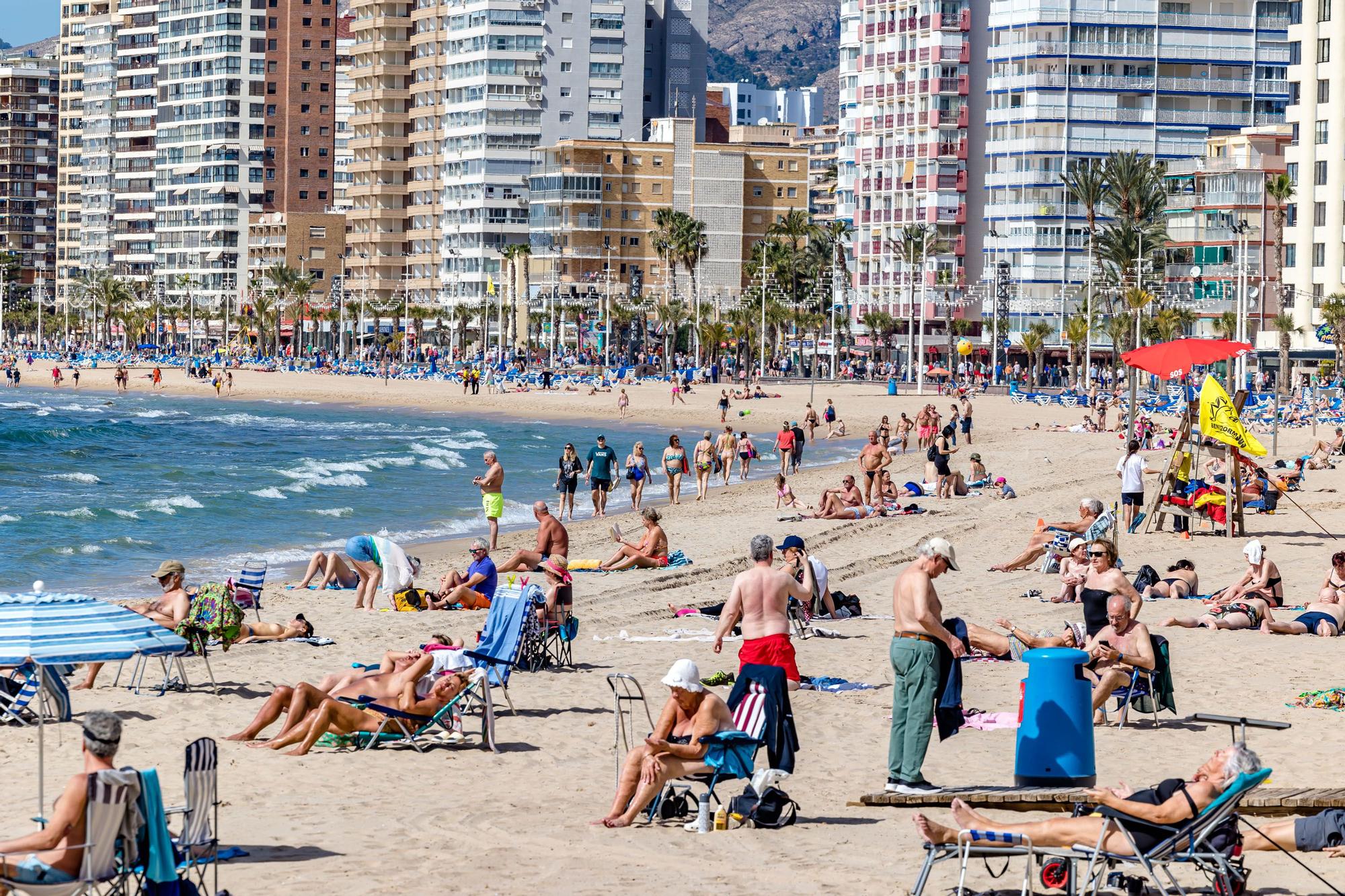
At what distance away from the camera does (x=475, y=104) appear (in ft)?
406

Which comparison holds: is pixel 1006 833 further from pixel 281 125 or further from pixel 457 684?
pixel 281 125

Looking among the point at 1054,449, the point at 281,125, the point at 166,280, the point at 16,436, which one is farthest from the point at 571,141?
the point at 1054,449

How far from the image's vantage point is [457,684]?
11656 millimetres

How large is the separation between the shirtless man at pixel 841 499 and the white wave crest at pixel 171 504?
40.5 feet

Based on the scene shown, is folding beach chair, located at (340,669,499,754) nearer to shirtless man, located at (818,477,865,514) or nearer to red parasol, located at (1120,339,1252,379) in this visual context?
red parasol, located at (1120,339,1252,379)

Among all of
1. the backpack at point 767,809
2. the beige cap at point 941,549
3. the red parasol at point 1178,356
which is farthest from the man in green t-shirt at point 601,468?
the backpack at point 767,809

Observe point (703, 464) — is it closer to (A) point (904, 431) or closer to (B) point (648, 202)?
(A) point (904, 431)

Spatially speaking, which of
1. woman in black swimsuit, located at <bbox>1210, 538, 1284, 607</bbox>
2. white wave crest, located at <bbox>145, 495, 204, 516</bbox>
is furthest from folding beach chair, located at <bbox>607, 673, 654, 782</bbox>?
white wave crest, located at <bbox>145, 495, 204, 516</bbox>

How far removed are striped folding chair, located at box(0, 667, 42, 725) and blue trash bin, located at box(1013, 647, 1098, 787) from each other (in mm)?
6624

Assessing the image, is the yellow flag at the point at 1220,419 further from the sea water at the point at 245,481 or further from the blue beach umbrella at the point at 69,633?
the blue beach umbrella at the point at 69,633

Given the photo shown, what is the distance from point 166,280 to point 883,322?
7502cm

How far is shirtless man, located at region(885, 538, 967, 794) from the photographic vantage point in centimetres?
950

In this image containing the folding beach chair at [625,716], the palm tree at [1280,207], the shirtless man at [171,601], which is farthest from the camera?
the palm tree at [1280,207]

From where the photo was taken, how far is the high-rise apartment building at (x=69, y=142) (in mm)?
173250
